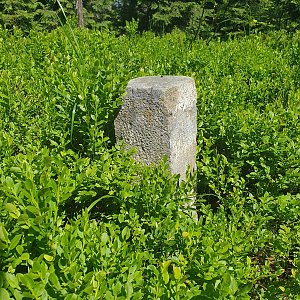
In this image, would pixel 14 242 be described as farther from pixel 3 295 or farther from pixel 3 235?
pixel 3 295

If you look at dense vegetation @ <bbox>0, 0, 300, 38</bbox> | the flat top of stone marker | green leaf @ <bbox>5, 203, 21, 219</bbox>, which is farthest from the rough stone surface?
dense vegetation @ <bbox>0, 0, 300, 38</bbox>

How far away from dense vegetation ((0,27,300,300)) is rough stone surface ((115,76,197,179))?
115 mm

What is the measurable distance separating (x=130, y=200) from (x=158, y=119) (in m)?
0.62

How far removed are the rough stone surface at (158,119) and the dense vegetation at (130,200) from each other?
0.11 m

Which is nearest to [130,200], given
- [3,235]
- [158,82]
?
[3,235]

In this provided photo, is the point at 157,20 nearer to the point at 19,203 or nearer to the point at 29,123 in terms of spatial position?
the point at 29,123

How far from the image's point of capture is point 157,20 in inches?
730

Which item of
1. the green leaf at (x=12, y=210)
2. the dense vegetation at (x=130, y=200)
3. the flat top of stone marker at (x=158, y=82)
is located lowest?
the dense vegetation at (x=130, y=200)

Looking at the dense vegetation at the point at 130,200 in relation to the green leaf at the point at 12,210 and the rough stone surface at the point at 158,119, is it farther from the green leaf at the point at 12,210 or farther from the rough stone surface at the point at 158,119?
the rough stone surface at the point at 158,119

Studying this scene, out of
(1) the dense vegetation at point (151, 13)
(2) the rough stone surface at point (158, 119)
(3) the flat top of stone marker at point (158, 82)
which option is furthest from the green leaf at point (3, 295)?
(1) the dense vegetation at point (151, 13)

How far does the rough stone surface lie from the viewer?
250 cm

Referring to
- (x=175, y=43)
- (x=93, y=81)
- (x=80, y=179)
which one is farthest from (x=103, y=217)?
(x=175, y=43)

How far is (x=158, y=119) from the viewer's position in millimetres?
2512

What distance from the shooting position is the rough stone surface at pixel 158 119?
2.50 metres
